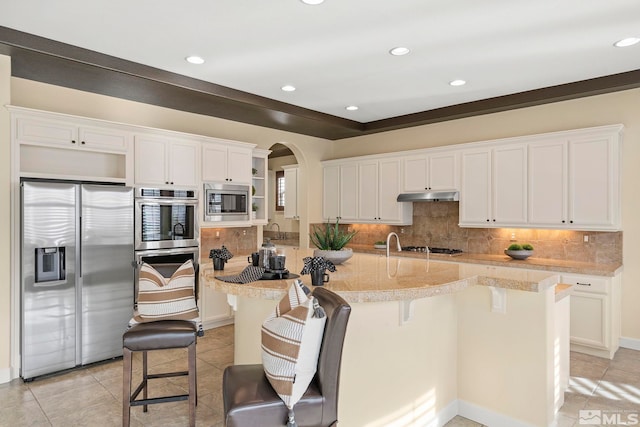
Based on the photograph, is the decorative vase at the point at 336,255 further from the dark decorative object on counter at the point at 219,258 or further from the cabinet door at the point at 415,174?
the cabinet door at the point at 415,174

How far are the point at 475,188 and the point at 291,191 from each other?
11.4 ft

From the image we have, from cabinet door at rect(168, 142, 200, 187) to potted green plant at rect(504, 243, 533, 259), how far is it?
384cm

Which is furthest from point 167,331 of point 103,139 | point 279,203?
point 279,203

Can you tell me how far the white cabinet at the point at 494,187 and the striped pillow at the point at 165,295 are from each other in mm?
3740

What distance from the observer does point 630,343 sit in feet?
14.0

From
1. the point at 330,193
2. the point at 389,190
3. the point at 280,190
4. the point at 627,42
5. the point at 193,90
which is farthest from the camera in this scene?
the point at 280,190

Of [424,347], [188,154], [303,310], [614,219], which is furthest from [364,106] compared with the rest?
[303,310]

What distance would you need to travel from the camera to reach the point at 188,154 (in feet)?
15.6

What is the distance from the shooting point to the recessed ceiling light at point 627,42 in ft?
10.6

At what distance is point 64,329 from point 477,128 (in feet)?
17.2

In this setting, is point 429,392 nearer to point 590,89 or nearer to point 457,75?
point 457,75

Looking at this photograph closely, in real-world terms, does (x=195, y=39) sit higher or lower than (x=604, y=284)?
higher

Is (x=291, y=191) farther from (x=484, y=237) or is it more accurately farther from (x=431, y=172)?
(x=484, y=237)

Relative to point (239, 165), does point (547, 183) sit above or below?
below
